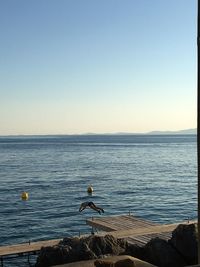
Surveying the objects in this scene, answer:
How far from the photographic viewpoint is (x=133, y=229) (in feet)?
76.8

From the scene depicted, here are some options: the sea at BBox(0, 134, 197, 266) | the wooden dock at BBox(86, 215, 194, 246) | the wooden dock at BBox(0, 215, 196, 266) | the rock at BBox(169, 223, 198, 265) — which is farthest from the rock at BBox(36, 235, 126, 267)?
the sea at BBox(0, 134, 197, 266)

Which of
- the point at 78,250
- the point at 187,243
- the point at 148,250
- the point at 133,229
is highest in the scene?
the point at 187,243

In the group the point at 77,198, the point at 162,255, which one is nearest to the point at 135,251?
the point at 162,255

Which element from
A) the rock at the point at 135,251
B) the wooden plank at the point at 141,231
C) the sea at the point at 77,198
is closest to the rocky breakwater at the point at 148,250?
the rock at the point at 135,251

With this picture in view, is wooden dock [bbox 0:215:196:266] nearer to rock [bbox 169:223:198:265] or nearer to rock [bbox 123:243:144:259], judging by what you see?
rock [bbox 123:243:144:259]

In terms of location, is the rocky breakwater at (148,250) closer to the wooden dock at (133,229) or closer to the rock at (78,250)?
the rock at (78,250)

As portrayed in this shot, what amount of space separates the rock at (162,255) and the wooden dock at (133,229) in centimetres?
336

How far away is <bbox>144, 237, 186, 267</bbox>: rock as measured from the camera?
55.3ft

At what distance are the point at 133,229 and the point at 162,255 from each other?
653 cm

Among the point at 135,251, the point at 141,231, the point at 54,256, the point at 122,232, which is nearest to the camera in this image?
the point at 54,256

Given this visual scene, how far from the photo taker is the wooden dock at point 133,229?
72.0ft

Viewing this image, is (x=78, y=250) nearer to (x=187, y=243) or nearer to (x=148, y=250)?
(x=148, y=250)

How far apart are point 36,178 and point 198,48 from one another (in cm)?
6210

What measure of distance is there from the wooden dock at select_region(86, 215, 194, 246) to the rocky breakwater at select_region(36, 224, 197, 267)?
3.57 metres
